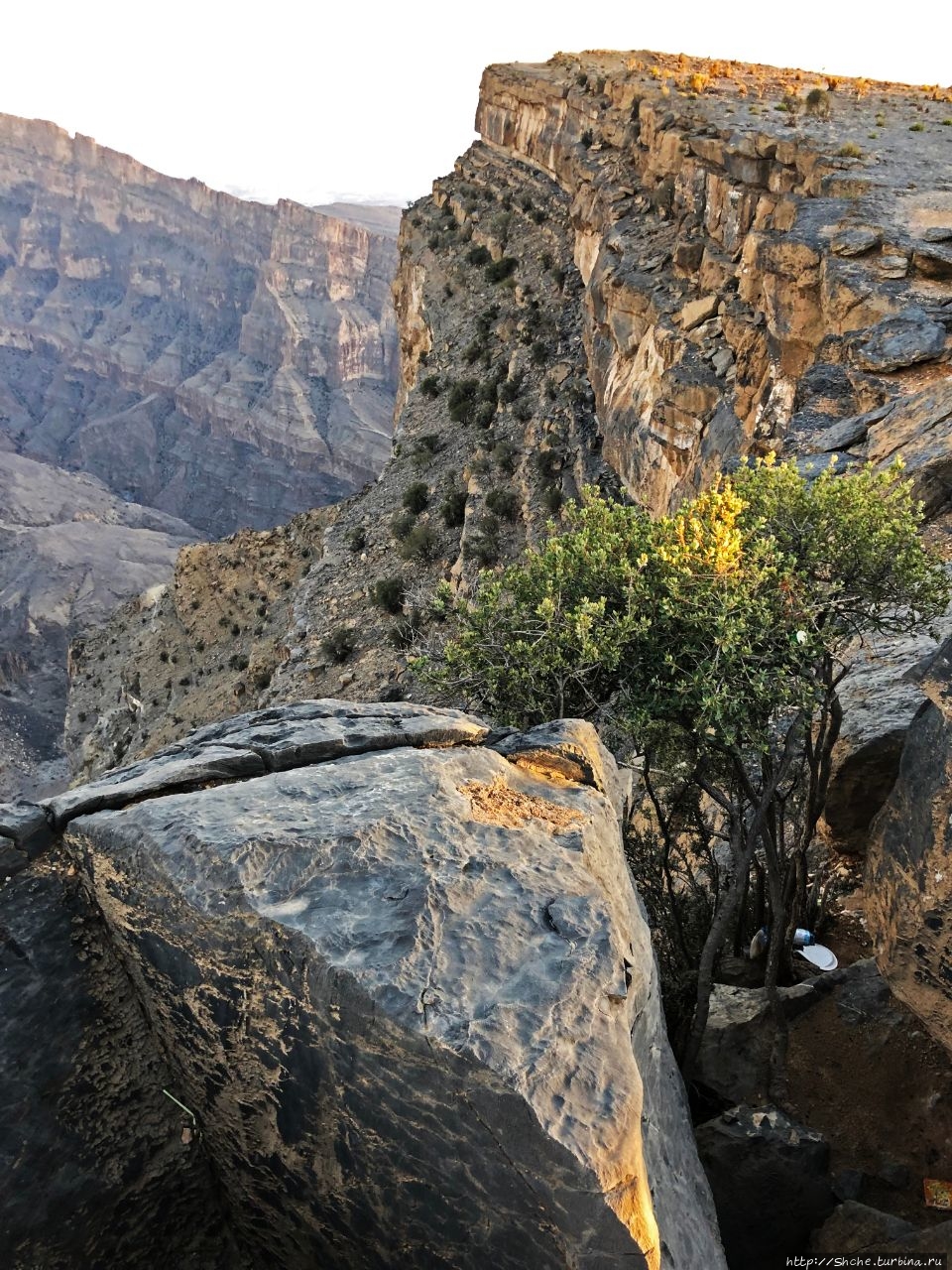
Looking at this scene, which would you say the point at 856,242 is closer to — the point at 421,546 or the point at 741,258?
the point at 741,258

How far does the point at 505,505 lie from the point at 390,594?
467 centimetres

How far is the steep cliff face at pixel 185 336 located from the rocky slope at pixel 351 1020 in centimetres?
14436

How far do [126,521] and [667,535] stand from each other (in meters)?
131

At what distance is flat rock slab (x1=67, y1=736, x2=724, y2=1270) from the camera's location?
4230mm

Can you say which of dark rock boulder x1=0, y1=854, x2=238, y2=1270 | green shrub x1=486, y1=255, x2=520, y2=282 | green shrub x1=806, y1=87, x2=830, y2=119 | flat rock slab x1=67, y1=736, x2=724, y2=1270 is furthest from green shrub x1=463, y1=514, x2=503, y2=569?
dark rock boulder x1=0, y1=854, x2=238, y2=1270

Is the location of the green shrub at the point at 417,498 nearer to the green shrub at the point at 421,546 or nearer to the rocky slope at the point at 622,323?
the rocky slope at the point at 622,323

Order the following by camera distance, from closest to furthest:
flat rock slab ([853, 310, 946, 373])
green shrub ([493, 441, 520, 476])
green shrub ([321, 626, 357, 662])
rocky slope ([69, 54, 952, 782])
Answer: flat rock slab ([853, 310, 946, 373]) → rocky slope ([69, 54, 952, 782]) → green shrub ([321, 626, 357, 662]) → green shrub ([493, 441, 520, 476])

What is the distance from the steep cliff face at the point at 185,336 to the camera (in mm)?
159750

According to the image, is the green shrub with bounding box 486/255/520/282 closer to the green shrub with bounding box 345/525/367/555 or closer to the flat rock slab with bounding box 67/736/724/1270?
the green shrub with bounding box 345/525/367/555

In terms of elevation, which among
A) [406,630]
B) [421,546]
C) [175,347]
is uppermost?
[175,347]

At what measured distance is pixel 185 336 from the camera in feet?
609

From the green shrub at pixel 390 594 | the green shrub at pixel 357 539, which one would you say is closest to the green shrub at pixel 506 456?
the green shrub at pixel 390 594

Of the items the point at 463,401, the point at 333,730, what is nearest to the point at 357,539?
the point at 463,401

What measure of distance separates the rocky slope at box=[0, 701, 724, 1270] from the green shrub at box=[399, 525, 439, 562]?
22585 mm
